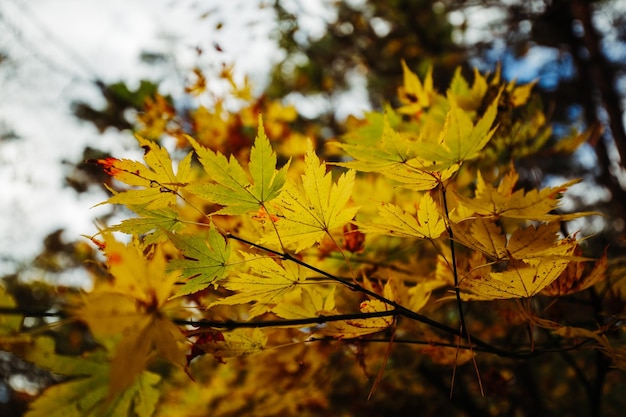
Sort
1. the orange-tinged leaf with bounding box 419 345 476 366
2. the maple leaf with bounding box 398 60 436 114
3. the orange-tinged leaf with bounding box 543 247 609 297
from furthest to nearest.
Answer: the maple leaf with bounding box 398 60 436 114 < the orange-tinged leaf with bounding box 419 345 476 366 < the orange-tinged leaf with bounding box 543 247 609 297

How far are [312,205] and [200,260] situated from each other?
6.1 inches

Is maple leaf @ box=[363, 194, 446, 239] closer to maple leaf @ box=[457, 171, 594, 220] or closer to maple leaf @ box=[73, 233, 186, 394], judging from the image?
maple leaf @ box=[457, 171, 594, 220]

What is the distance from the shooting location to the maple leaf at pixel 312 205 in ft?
1.60

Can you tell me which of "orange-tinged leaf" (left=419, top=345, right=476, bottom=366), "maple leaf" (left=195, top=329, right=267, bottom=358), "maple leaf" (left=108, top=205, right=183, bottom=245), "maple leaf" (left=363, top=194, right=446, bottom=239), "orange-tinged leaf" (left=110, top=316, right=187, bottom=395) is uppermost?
"maple leaf" (left=363, top=194, right=446, bottom=239)

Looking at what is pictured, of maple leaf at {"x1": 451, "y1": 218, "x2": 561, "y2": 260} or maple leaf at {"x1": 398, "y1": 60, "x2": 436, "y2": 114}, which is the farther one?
maple leaf at {"x1": 398, "y1": 60, "x2": 436, "y2": 114}

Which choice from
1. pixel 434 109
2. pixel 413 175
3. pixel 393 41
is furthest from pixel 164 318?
pixel 393 41

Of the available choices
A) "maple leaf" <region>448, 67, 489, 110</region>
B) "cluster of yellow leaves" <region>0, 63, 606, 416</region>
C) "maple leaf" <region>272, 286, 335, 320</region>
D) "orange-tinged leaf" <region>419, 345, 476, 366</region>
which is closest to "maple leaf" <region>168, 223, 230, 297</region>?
"cluster of yellow leaves" <region>0, 63, 606, 416</region>

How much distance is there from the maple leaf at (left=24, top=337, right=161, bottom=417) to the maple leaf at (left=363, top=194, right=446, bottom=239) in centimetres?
35

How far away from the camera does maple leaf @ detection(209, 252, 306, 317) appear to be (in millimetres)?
494

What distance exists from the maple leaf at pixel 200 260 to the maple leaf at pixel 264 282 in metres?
0.02

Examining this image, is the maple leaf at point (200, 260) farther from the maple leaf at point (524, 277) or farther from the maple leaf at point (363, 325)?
the maple leaf at point (524, 277)

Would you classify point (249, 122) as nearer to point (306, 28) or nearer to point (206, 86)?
point (206, 86)

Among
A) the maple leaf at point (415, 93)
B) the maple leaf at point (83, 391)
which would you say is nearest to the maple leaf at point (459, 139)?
the maple leaf at point (83, 391)

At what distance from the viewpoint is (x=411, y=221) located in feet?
1.62
